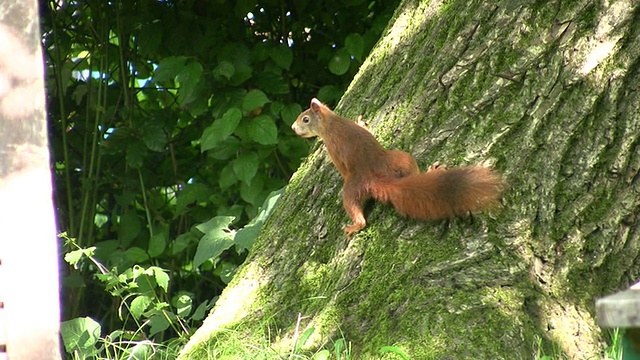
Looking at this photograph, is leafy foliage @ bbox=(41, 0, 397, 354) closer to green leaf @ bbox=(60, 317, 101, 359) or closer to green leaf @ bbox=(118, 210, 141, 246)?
green leaf @ bbox=(118, 210, 141, 246)

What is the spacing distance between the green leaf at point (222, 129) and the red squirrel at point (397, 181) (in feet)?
2.82

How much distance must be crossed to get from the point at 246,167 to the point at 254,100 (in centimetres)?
32

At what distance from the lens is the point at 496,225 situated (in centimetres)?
248

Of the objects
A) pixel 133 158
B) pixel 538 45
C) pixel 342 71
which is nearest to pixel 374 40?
pixel 342 71

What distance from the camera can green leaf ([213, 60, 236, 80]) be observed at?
4.12 meters

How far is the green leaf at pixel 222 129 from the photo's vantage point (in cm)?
387

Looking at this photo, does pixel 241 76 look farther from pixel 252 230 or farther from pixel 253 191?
pixel 252 230

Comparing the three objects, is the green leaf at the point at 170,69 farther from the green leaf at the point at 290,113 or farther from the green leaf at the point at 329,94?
the green leaf at the point at 329,94

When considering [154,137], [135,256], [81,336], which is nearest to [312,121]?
[81,336]

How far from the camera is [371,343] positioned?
7.84 feet

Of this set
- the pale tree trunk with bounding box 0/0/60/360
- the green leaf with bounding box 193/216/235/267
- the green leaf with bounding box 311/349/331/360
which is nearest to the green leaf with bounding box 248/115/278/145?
the green leaf with bounding box 193/216/235/267

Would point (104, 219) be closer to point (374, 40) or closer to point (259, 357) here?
point (374, 40)

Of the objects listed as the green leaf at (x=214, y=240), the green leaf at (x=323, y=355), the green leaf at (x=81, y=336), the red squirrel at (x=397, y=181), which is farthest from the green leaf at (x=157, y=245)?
the green leaf at (x=323, y=355)

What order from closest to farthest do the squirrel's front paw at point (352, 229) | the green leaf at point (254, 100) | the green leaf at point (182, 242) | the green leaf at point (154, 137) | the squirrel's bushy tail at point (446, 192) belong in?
the squirrel's bushy tail at point (446, 192)
the squirrel's front paw at point (352, 229)
the green leaf at point (254, 100)
the green leaf at point (182, 242)
the green leaf at point (154, 137)
